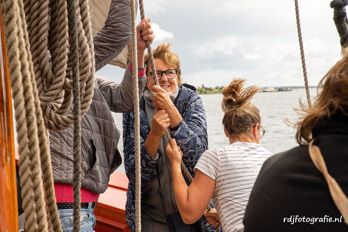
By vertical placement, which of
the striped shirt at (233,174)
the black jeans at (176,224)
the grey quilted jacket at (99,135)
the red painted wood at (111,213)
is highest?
the grey quilted jacket at (99,135)

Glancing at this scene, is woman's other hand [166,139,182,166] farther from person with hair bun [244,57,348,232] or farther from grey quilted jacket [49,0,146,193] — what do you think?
person with hair bun [244,57,348,232]

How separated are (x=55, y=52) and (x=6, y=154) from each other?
0.23 meters

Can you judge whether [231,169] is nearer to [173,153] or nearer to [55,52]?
[173,153]

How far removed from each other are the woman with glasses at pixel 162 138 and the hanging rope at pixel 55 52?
93 centimetres

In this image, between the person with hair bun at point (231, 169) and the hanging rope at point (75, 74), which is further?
the person with hair bun at point (231, 169)

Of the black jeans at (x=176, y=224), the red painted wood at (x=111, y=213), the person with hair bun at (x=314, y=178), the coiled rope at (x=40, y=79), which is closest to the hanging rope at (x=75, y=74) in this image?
the coiled rope at (x=40, y=79)

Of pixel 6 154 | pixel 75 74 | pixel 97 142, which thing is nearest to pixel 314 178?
pixel 75 74

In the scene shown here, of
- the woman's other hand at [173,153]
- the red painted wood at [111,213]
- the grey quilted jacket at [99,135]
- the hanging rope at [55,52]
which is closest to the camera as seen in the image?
the hanging rope at [55,52]

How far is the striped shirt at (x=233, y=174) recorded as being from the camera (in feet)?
5.48

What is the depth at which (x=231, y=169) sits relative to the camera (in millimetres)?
1666

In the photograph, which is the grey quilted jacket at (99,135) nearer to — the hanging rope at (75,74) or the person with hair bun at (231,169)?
the person with hair bun at (231,169)

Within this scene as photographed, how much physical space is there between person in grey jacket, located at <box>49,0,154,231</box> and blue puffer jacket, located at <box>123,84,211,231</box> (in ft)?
0.53

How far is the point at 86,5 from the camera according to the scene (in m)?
0.97

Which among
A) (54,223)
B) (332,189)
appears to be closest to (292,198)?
(332,189)
